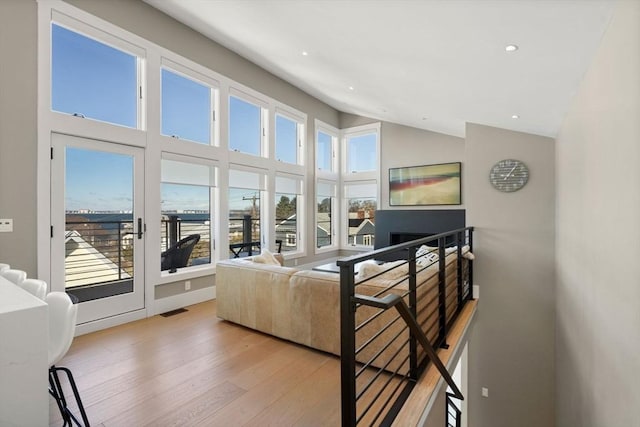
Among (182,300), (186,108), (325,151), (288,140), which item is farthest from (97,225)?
(325,151)

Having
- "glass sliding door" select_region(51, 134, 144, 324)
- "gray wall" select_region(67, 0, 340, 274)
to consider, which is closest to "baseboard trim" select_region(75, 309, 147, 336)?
"glass sliding door" select_region(51, 134, 144, 324)

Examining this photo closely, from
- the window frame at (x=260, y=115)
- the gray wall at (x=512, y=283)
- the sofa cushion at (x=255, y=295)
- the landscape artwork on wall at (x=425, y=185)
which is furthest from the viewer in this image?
the landscape artwork on wall at (x=425, y=185)

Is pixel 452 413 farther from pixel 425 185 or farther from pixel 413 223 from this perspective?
pixel 425 185

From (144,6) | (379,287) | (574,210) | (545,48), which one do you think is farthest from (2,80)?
(574,210)

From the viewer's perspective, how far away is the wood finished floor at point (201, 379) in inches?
76.9

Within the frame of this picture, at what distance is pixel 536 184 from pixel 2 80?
6.12 meters

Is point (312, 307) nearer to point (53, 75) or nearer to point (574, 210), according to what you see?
point (574, 210)

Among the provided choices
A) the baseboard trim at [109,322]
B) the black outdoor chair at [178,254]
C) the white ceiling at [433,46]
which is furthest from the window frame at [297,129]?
the baseboard trim at [109,322]

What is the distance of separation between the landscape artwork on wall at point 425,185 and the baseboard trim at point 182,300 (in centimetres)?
457

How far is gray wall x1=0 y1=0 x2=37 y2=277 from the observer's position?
2.81 meters

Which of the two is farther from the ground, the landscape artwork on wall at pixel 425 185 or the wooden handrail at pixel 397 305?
the landscape artwork on wall at pixel 425 185

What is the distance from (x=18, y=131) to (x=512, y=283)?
6.04 metres

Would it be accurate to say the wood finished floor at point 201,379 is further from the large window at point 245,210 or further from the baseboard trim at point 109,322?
the large window at point 245,210

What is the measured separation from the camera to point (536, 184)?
4316mm
